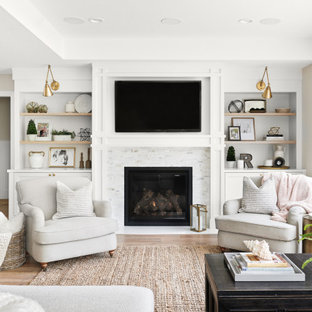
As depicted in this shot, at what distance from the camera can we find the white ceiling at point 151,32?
3.92 meters

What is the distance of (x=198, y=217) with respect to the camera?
17.7 ft

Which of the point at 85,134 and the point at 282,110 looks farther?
the point at 85,134

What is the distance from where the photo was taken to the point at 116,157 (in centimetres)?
570

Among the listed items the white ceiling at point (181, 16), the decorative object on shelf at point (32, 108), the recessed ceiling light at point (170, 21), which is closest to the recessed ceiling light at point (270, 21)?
the white ceiling at point (181, 16)

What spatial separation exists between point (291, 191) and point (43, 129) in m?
3.74

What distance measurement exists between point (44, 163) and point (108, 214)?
213cm

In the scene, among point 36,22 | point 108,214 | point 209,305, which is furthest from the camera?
point 108,214

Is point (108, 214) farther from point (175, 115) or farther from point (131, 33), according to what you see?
point (131, 33)

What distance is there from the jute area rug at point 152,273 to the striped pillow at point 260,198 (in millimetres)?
670

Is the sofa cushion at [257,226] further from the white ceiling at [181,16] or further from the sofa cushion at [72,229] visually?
the white ceiling at [181,16]

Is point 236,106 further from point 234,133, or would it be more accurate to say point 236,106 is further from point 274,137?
point 274,137

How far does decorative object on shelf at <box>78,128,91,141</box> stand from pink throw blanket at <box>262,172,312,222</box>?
2779mm

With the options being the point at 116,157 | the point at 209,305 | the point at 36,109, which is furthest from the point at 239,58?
the point at 209,305

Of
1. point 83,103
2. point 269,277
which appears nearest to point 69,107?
point 83,103
